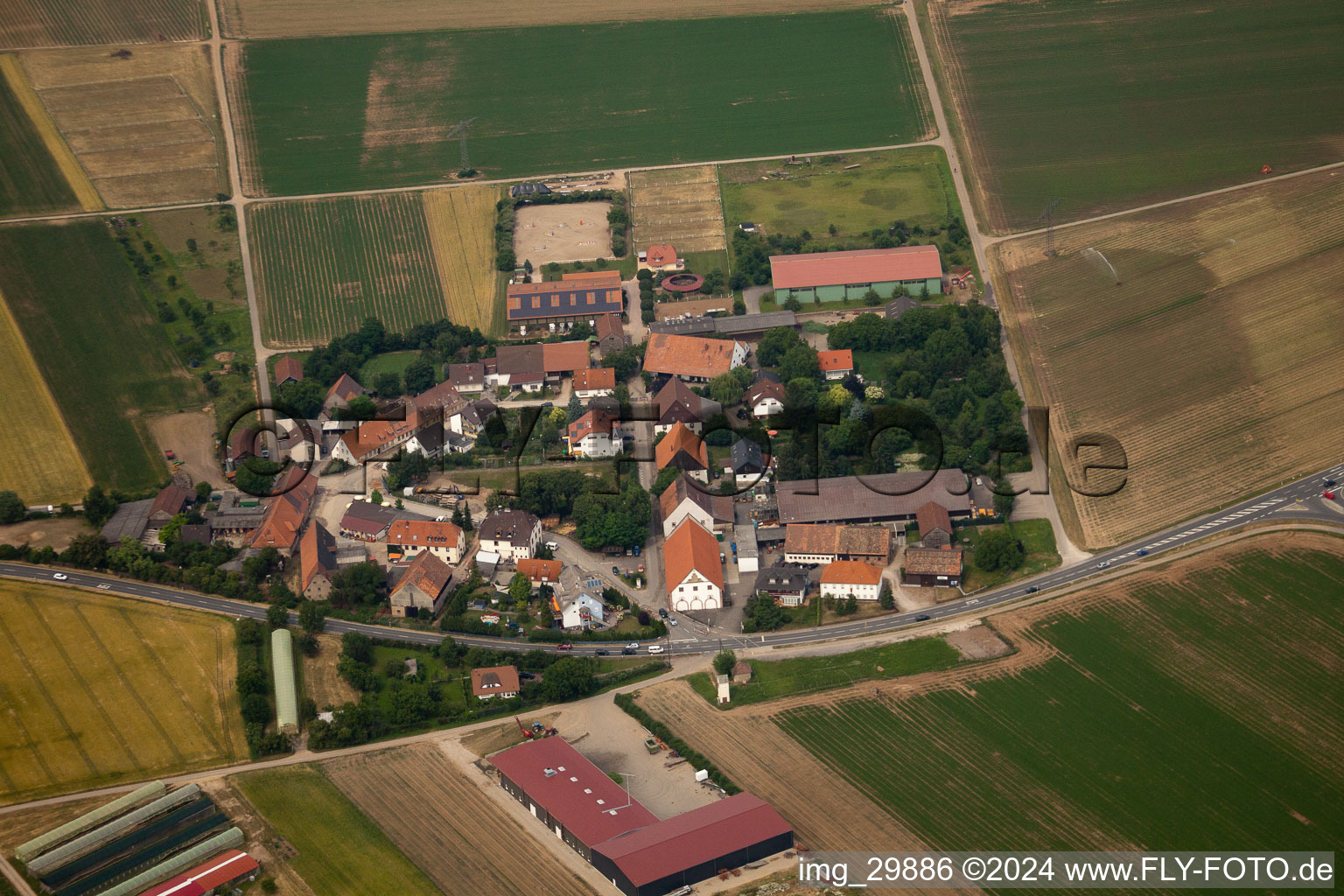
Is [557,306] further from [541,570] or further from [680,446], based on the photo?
[541,570]

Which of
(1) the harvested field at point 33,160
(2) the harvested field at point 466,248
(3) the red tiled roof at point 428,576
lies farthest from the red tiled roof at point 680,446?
(1) the harvested field at point 33,160

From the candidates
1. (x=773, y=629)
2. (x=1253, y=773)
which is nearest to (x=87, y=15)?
(x=773, y=629)

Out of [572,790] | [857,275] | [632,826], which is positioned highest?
[857,275]

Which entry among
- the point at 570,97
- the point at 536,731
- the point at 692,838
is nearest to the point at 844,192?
the point at 570,97

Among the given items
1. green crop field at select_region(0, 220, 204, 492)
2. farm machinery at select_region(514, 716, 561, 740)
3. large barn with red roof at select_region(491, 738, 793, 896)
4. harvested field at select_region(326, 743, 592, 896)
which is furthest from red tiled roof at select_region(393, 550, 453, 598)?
green crop field at select_region(0, 220, 204, 492)

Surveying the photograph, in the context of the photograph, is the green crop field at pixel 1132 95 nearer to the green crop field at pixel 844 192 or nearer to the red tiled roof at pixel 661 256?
the green crop field at pixel 844 192

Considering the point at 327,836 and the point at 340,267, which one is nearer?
the point at 327,836
